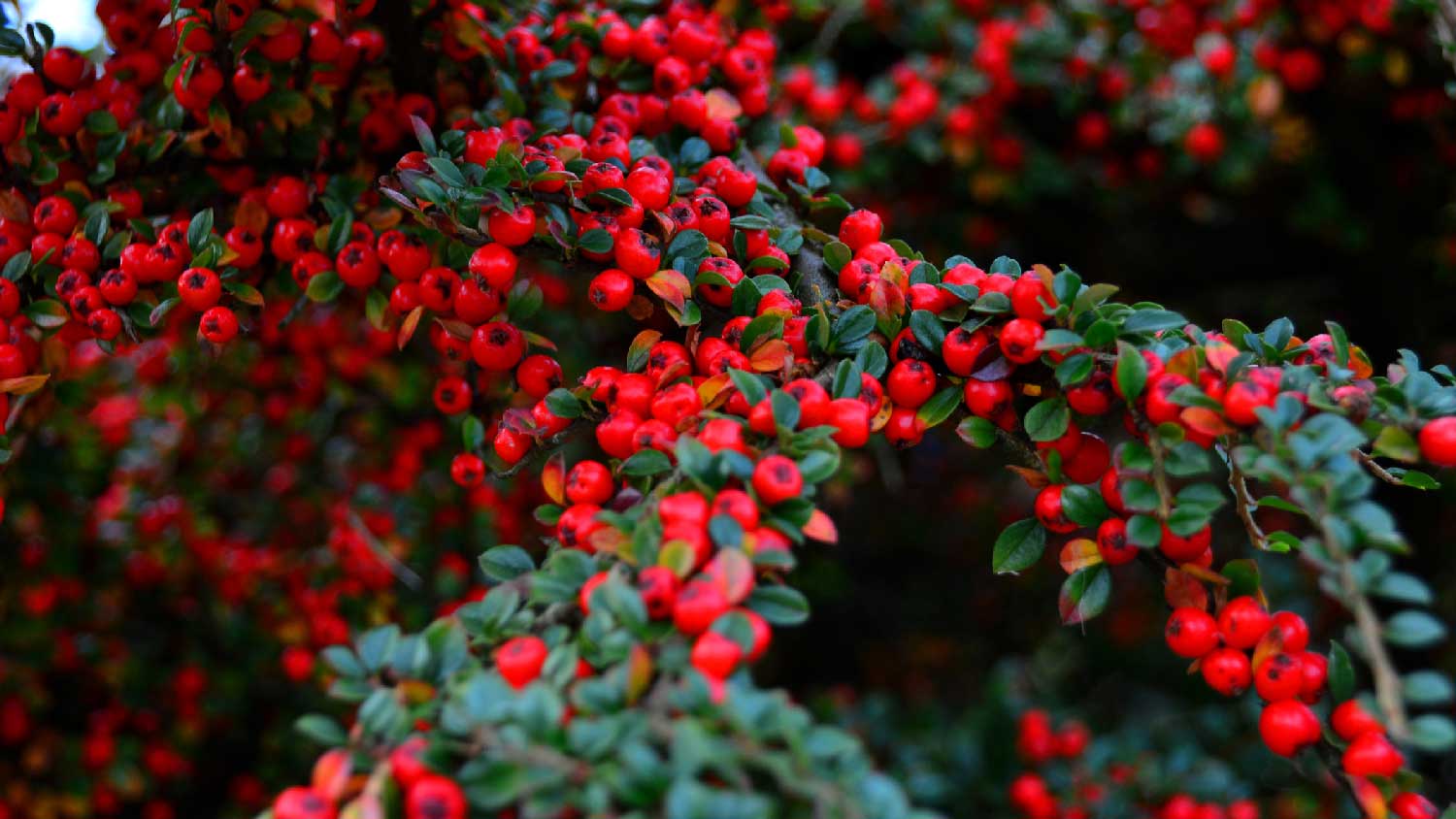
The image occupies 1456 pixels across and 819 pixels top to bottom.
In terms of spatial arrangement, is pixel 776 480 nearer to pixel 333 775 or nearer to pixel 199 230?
pixel 333 775

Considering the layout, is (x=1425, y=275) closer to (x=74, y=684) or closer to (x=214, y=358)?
(x=214, y=358)

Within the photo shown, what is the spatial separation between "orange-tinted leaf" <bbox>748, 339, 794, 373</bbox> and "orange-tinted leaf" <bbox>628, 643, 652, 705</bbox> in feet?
1.68

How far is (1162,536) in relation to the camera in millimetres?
1472

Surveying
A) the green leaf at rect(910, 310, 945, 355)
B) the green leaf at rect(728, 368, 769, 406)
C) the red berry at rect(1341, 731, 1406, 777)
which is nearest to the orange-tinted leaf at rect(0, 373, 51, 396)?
the green leaf at rect(728, 368, 769, 406)

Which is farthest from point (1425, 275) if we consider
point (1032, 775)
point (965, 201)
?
point (1032, 775)

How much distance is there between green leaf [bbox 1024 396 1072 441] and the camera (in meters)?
1.43

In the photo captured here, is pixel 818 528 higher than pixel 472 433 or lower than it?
higher

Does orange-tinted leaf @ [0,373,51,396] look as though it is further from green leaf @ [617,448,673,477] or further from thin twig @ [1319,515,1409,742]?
thin twig @ [1319,515,1409,742]

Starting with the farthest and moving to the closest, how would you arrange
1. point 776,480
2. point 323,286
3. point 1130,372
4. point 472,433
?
point 472,433, point 323,286, point 1130,372, point 776,480

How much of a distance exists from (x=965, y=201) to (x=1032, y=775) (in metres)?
2.29

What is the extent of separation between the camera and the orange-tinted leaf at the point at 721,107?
1.98m

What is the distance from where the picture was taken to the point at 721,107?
6.54 ft


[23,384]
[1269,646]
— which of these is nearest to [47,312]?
[23,384]

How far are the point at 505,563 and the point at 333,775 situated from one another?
0.45 m
